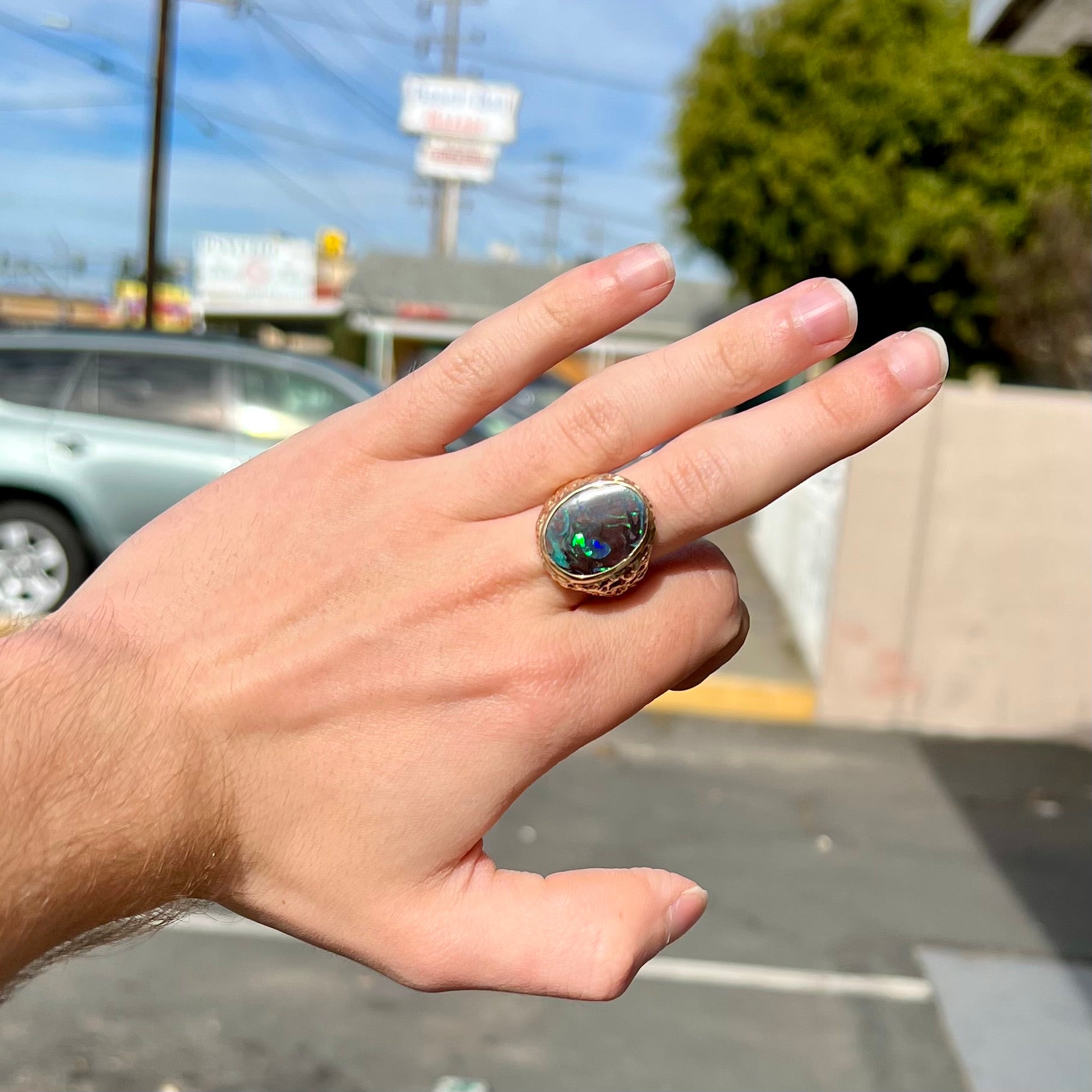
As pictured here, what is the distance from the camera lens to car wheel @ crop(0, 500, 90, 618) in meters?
6.70

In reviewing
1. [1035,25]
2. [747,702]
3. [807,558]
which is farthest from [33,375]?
[1035,25]

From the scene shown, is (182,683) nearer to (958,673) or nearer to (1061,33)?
(1061,33)

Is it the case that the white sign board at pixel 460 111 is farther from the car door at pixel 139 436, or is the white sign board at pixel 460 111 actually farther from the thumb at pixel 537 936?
the thumb at pixel 537 936

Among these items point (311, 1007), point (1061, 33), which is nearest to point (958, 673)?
point (1061, 33)

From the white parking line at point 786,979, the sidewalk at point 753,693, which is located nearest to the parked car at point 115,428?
the sidewalk at point 753,693

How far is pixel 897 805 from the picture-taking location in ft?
17.6

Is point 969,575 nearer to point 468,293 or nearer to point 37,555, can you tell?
point 468,293

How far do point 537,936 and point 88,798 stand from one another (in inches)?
17.5

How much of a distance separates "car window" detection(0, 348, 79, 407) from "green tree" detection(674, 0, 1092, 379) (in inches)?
272

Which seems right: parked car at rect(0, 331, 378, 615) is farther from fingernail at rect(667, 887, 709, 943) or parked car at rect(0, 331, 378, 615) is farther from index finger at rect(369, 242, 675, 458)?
fingernail at rect(667, 887, 709, 943)

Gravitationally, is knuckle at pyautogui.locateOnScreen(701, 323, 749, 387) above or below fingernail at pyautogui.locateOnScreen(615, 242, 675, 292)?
Result: below

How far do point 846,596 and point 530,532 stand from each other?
5.87 metres

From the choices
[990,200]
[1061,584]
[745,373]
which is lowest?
[1061,584]

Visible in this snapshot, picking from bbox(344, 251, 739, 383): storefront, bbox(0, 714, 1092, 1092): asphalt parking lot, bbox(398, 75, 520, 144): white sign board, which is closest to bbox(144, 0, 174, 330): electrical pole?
bbox(344, 251, 739, 383): storefront
